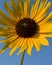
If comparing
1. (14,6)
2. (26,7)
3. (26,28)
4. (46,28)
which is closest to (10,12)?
(14,6)

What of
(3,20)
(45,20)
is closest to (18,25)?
(3,20)

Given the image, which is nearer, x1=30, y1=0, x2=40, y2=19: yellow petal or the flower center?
x1=30, y1=0, x2=40, y2=19: yellow petal

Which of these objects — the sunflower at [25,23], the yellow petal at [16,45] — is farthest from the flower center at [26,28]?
the yellow petal at [16,45]

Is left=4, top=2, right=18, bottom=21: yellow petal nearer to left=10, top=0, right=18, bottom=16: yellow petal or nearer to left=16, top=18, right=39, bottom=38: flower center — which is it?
left=10, top=0, right=18, bottom=16: yellow petal

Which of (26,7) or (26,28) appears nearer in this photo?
(26,7)

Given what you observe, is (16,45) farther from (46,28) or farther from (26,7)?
(26,7)

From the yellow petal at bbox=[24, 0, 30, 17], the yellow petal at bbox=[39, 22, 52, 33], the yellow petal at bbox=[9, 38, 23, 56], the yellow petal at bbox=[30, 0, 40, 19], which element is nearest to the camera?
the yellow petal at bbox=[9, 38, 23, 56]

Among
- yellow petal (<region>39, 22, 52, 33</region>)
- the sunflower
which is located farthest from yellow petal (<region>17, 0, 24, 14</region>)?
yellow petal (<region>39, 22, 52, 33</region>)

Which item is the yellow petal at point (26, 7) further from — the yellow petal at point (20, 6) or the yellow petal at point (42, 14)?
the yellow petal at point (42, 14)
